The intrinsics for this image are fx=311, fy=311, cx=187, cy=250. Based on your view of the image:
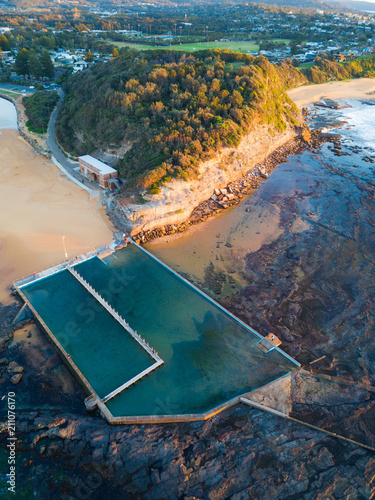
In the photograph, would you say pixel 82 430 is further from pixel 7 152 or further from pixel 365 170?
pixel 365 170

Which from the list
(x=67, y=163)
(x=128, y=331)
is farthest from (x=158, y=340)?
(x=67, y=163)

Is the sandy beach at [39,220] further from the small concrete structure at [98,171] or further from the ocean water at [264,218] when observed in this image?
the ocean water at [264,218]

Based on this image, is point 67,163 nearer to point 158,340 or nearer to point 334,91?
point 158,340

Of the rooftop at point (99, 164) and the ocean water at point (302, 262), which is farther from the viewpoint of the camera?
the rooftop at point (99, 164)

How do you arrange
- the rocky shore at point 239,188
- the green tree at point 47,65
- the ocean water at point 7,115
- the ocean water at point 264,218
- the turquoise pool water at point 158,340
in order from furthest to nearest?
the green tree at point 47,65 → the ocean water at point 7,115 → the rocky shore at point 239,188 → the ocean water at point 264,218 → the turquoise pool water at point 158,340

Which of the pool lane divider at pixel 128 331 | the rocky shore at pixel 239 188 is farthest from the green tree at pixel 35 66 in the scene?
the pool lane divider at pixel 128 331

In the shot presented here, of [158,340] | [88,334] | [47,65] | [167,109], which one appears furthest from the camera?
[47,65]

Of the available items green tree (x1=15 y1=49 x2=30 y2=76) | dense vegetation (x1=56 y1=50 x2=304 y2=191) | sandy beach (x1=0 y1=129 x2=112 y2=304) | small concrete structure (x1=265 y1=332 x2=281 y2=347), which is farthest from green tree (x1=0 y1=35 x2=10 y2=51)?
small concrete structure (x1=265 y1=332 x2=281 y2=347)
